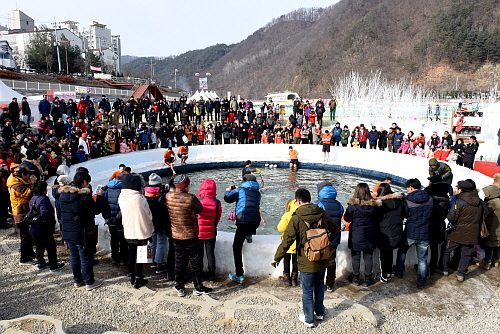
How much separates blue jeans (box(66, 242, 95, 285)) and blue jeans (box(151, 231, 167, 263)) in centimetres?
94

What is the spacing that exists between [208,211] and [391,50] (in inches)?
3923

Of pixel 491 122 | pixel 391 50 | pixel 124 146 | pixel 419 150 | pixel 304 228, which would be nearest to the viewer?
pixel 304 228

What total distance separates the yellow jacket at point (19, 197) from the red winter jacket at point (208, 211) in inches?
135

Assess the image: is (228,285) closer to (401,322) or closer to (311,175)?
(401,322)

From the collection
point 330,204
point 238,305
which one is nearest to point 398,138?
point 330,204

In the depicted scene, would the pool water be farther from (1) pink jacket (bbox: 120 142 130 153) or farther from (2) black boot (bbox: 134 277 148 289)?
(2) black boot (bbox: 134 277 148 289)

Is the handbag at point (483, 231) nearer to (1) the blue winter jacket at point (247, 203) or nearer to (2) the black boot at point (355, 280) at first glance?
(2) the black boot at point (355, 280)

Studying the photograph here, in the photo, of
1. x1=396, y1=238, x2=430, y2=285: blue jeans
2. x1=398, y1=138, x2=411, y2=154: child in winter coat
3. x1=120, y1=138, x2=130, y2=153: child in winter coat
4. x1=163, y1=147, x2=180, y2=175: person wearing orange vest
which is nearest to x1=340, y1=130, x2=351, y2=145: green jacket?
x1=398, y1=138, x2=411, y2=154: child in winter coat

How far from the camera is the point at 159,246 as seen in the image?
229 inches

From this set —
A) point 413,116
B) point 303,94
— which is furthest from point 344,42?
point 413,116

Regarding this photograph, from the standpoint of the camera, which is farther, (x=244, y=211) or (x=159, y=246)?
(x=159, y=246)

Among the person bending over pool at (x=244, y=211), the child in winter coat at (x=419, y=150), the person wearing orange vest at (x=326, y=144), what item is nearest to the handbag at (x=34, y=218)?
the person bending over pool at (x=244, y=211)

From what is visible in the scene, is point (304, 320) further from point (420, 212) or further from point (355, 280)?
point (420, 212)

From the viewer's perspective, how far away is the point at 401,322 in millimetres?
4750
